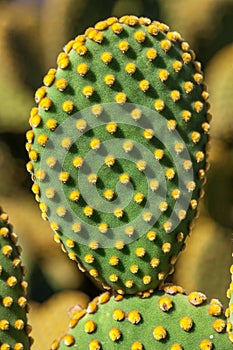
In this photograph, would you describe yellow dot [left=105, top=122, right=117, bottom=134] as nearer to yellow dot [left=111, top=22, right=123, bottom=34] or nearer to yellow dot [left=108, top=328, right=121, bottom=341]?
yellow dot [left=111, top=22, right=123, bottom=34]

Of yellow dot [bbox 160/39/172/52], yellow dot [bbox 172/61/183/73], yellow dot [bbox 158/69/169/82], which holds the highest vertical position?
yellow dot [bbox 160/39/172/52]

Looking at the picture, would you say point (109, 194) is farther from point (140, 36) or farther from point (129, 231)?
point (140, 36)

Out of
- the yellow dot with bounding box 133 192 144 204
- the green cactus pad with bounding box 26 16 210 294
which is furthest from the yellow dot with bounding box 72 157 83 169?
the yellow dot with bounding box 133 192 144 204

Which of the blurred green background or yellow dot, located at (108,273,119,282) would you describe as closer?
yellow dot, located at (108,273,119,282)

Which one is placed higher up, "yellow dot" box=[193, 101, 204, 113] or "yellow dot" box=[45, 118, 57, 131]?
"yellow dot" box=[193, 101, 204, 113]

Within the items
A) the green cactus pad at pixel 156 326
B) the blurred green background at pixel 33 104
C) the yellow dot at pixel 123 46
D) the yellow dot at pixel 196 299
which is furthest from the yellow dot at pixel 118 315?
the blurred green background at pixel 33 104

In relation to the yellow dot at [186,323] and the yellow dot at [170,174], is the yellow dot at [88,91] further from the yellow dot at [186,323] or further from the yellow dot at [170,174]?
the yellow dot at [186,323]

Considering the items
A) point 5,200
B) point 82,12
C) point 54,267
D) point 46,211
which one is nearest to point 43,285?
point 54,267
